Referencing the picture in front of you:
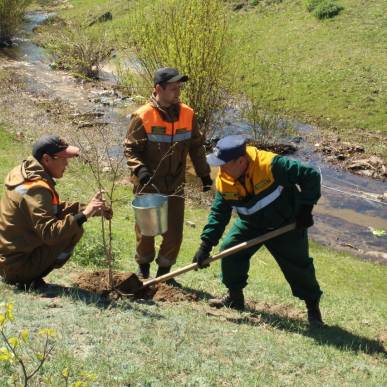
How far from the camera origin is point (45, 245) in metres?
5.48

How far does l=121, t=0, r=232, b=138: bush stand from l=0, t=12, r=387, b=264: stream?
103 inches

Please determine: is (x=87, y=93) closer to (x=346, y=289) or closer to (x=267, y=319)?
(x=346, y=289)

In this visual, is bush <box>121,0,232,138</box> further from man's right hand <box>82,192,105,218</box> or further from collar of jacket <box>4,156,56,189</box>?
man's right hand <box>82,192,105,218</box>

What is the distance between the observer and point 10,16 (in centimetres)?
3388

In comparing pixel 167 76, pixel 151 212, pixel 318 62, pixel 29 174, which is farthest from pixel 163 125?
pixel 318 62

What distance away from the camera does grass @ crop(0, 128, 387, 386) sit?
4.09 meters

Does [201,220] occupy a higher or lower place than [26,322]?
lower

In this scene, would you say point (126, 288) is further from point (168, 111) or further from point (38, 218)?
point (168, 111)

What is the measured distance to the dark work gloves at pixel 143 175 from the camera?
20.6ft

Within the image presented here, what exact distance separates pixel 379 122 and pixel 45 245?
15.4 metres

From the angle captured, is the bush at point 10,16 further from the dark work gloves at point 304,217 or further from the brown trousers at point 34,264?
the dark work gloves at point 304,217

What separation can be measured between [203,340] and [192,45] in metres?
11.1

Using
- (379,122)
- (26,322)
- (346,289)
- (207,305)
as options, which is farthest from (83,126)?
(26,322)

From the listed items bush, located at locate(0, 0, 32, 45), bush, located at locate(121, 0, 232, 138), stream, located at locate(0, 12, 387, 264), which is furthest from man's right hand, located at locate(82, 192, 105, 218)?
bush, located at locate(0, 0, 32, 45)
